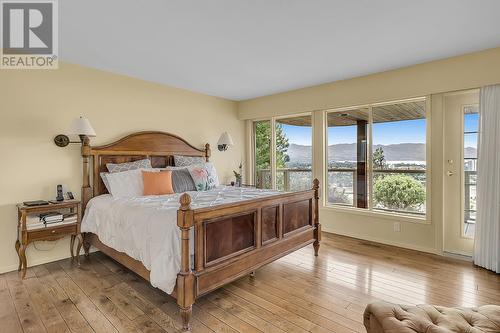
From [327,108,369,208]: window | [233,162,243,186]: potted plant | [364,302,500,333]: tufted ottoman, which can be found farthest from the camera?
[233,162,243,186]: potted plant

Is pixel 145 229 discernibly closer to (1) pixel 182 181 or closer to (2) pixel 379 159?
(1) pixel 182 181

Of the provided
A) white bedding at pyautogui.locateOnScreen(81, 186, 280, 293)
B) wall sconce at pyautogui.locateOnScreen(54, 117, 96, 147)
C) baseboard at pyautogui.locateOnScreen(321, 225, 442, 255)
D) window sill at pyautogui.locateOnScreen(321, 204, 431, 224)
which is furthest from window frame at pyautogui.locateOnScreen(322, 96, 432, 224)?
wall sconce at pyautogui.locateOnScreen(54, 117, 96, 147)

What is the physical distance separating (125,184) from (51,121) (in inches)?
46.9

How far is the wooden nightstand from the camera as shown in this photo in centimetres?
279

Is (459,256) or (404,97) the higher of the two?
(404,97)

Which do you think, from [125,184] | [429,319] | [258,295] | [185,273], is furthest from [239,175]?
[429,319]

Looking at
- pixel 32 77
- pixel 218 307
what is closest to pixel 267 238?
pixel 218 307

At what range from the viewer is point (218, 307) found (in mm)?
2316

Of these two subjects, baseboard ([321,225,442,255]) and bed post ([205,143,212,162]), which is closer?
baseboard ([321,225,442,255])

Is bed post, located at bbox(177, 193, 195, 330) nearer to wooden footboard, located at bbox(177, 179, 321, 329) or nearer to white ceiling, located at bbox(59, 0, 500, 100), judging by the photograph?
wooden footboard, located at bbox(177, 179, 321, 329)

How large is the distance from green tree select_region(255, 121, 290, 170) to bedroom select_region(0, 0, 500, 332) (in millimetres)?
424

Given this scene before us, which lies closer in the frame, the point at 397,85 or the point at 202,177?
the point at 397,85

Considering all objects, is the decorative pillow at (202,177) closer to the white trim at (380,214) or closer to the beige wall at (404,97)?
the beige wall at (404,97)

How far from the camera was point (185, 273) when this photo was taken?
2033 millimetres
